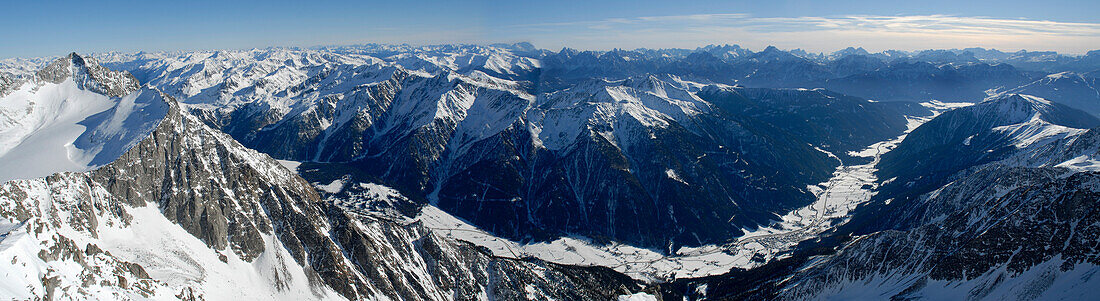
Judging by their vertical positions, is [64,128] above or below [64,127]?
below

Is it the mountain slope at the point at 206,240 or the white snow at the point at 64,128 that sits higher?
the white snow at the point at 64,128

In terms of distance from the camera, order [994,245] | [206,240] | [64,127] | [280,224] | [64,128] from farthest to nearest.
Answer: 1. [64,127]
2. [64,128]
3. [280,224]
4. [206,240]
5. [994,245]

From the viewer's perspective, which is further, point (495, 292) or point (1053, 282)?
point (495, 292)

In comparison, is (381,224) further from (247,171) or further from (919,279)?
(919,279)

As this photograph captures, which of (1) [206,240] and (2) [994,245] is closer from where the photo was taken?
(2) [994,245]

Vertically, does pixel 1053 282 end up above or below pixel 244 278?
above

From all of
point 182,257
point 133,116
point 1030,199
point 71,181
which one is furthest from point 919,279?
point 133,116

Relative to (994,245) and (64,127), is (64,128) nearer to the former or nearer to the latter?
(64,127)

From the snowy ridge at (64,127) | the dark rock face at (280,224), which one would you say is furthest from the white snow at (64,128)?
the dark rock face at (280,224)

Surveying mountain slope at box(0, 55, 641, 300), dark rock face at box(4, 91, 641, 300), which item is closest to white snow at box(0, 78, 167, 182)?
mountain slope at box(0, 55, 641, 300)

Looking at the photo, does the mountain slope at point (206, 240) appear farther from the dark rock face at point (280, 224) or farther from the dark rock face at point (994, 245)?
the dark rock face at point (994, 245)

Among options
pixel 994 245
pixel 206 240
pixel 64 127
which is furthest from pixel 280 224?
pixel 994 245
